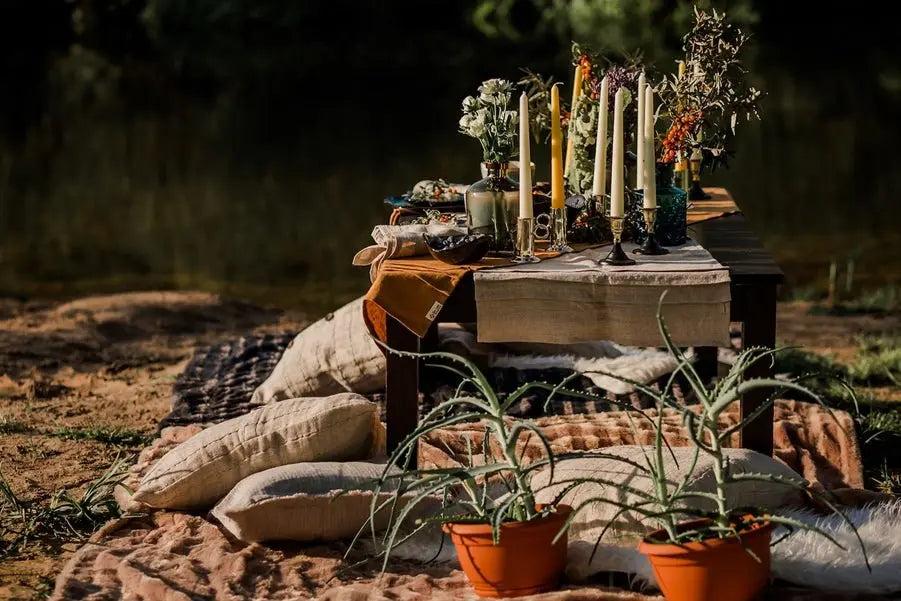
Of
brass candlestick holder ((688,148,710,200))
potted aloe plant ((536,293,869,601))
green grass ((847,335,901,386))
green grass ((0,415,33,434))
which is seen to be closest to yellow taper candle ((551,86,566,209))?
potted aloe plant ((536,293,869,601))

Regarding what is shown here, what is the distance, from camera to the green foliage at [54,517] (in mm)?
3434

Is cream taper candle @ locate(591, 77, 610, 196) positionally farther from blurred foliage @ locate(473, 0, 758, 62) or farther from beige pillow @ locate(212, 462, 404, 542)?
blurred foliage @ locate(473, 0, 758, 62)

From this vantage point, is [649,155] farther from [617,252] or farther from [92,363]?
[92,363]

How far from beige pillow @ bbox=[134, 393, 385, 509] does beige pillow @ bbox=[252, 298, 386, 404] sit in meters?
1.05

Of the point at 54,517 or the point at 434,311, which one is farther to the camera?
the point at 54,517

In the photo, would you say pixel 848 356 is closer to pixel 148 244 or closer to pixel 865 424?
pixel 865 424

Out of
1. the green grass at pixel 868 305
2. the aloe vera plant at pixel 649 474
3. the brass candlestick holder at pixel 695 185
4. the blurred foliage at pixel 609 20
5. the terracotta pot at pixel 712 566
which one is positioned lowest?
the green grass at pixel 868 305

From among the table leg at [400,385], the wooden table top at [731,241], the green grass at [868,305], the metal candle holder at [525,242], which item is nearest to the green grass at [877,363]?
the green grass at [868,305]

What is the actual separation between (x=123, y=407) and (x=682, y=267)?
92.1 inches

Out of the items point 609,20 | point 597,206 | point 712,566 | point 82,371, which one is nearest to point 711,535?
point 712,566

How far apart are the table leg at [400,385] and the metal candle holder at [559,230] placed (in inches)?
18.9

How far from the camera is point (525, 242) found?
3.52 metres

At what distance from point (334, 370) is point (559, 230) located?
48.9 inches

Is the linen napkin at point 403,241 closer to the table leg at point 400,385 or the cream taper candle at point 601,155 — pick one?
the table leg at point 400,385
